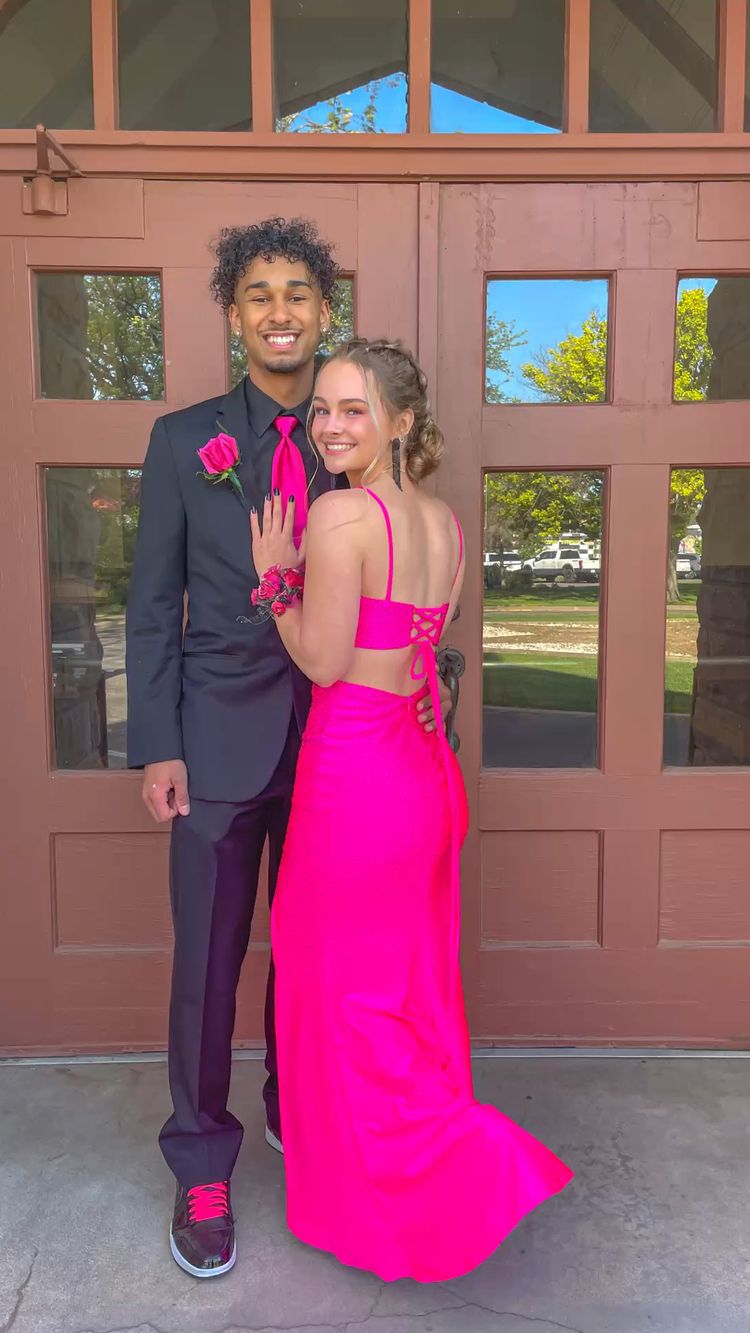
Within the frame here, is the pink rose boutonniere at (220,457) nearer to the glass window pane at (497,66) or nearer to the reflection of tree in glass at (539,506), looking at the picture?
the reflection of tree in glass at (539,506)

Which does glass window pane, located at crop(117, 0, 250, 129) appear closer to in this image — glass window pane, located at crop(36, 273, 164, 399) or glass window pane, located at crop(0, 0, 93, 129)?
glass window pane, located at crop(0, 0, 93, 129)

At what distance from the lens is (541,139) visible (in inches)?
103

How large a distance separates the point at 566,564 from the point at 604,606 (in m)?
0.17

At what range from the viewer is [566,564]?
2.87 meters

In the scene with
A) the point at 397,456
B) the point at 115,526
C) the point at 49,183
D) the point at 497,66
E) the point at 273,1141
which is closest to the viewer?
the point at 397,456

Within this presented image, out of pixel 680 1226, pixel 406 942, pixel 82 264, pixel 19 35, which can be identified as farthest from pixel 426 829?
pixel 19 35

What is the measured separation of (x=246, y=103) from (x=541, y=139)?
80 centimetres

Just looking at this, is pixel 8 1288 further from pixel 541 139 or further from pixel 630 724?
pixel 541 139

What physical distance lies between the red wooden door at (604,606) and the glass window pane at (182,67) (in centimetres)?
66

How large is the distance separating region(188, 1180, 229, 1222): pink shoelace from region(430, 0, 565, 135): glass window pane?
2.67 m

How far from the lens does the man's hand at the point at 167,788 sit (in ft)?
6.75

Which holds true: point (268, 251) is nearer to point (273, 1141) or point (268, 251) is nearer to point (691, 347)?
point (691, 347)

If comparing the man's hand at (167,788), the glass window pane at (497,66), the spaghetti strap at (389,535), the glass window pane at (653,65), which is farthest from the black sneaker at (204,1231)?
the glass window pane at (653,65)

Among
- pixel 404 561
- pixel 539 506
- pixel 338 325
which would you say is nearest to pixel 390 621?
pixel 404 561
